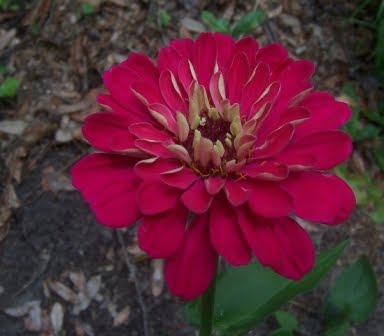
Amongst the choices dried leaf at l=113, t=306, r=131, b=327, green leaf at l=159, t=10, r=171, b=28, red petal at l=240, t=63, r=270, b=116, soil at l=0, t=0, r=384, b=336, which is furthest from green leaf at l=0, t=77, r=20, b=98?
red petal at l=240, t=63, r=270, b=116

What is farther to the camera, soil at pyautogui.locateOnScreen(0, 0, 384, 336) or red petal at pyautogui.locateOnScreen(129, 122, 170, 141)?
soil at pyautogui.locateOnScreen(0, 0, 384, 336)

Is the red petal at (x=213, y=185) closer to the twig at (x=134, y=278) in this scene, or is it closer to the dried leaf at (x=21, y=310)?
the twig at (x=134, y=278)

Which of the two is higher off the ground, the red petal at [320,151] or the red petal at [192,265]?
the red petal at [320,151]

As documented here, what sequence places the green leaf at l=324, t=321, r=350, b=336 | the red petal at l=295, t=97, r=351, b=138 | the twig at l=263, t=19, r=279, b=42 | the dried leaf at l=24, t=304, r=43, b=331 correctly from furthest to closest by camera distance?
the twig at l=263, t=19, r=279, b=42 → the dried leaf at l=24, t=304, r=43, b=331 → the green leaf at l=324, t=321, r=350, b=336 → the red petal at l=295, t=97, r=351, b=138

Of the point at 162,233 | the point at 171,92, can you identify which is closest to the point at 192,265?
the point at 162,233

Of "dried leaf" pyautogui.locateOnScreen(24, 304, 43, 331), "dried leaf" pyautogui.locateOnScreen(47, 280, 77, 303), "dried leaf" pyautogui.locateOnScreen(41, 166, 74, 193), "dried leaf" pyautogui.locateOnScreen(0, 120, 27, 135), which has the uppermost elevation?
"dried leaf" pyautogui.locateOnScreen(0, 120, 27, 135)

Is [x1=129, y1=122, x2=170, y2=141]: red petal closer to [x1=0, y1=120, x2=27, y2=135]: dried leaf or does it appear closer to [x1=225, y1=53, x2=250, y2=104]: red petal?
[x1=225, y1=53, x2=250, y2=104]: red petal

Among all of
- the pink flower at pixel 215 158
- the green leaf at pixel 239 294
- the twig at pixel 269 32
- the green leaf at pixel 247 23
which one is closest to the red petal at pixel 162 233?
the pink flower at pixel 215 158

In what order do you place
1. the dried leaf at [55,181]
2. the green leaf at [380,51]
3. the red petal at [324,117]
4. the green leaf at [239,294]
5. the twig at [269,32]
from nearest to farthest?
the red petal at [324,117] → the green leaf at [239,294] → the dried leaf at [55,181] → the green leaf at [380,51] → the twig at [269,32]
